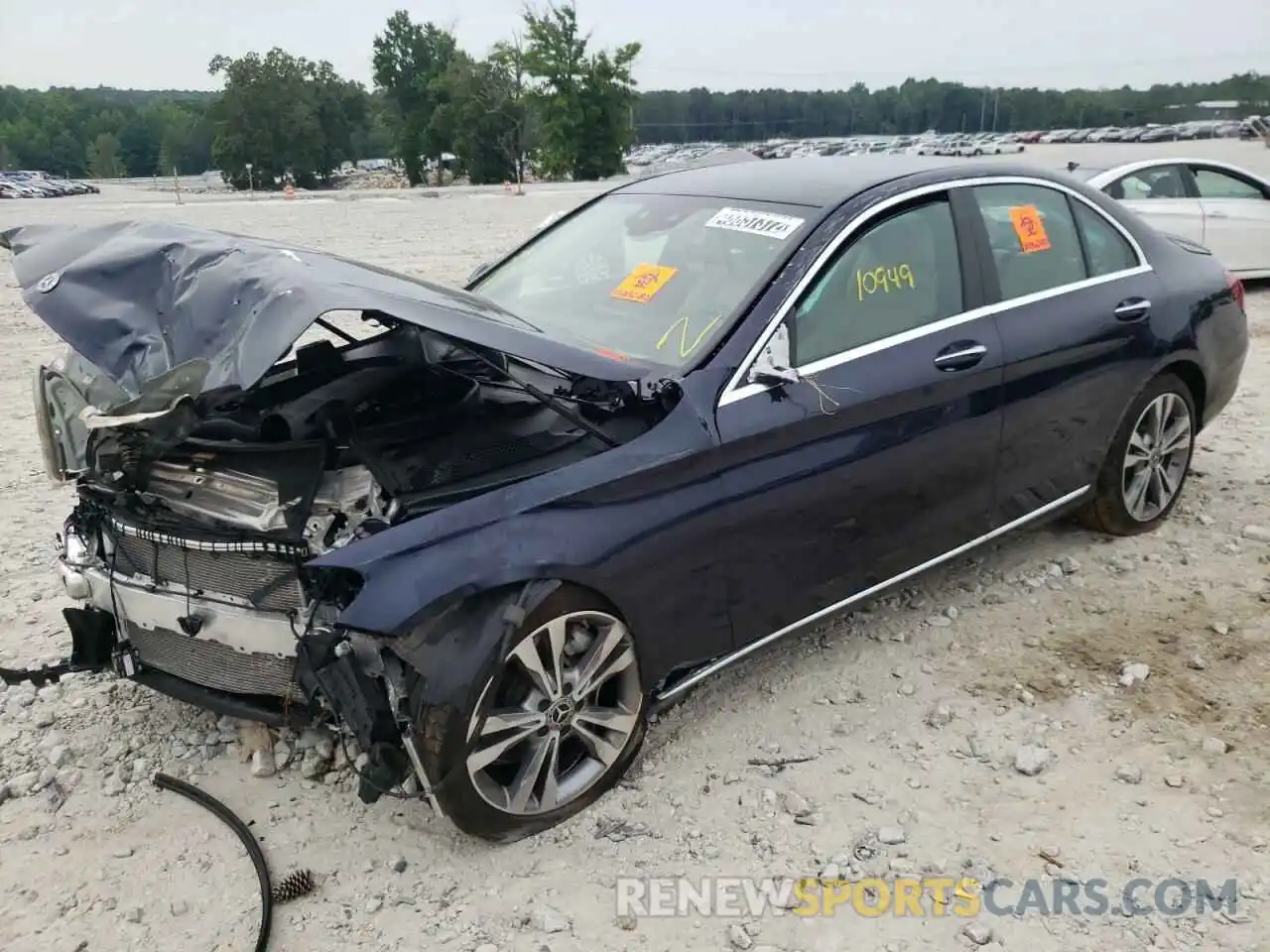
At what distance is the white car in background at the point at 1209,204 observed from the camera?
385 inches

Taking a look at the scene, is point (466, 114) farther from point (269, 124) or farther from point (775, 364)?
point (775, 364)

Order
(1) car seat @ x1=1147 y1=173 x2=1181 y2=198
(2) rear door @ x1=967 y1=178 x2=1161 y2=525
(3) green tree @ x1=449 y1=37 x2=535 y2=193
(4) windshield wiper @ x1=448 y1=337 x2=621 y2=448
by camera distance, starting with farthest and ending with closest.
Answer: (3) green tree @ x1=449 y1=37 x2=535 y2=193
(1) car seat @ x1=1147 y1=173 x2=1181 y2=198
(2) rear door @ x1=967 y1=178 x2=1161 y2=525
(4) windshield wiper @ x1=448 y1=337 x2=621 y2=448

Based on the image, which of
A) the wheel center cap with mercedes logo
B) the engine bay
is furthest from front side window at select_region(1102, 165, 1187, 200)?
the wheel center cap with mercedes logo

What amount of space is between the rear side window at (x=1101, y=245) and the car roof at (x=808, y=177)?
21 centimetres

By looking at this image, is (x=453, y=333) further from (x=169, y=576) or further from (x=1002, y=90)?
(x=1002, y=90)

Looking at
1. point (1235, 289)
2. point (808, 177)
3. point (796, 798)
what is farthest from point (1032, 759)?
point (1235, 289)

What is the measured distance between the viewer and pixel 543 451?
9.81ft

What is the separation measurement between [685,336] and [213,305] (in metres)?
1.41

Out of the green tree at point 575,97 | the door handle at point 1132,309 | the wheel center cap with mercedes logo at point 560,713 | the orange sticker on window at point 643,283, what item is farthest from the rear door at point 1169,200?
the green tree at point 575,97

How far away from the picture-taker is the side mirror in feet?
10.2

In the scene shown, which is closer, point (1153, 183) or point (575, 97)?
point (1153, 183)

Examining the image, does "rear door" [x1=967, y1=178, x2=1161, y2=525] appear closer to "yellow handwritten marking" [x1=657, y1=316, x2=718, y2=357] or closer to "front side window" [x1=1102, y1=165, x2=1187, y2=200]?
"yellow handwritten marking" [x1=657, y1=316, x2=718, y2=357]

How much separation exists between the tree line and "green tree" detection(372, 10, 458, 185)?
4.6 inches

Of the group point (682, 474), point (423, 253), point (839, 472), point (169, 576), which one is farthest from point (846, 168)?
point (423, 253)
